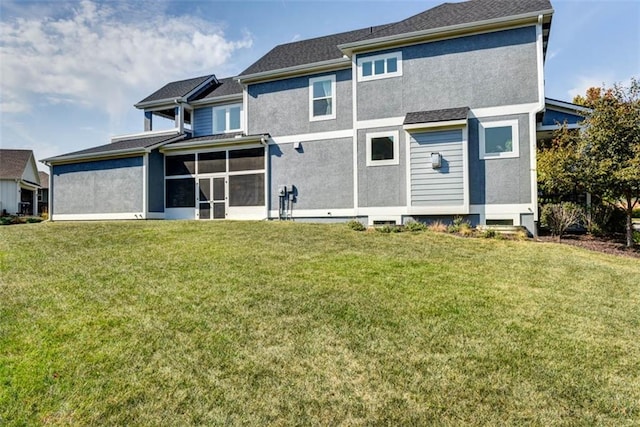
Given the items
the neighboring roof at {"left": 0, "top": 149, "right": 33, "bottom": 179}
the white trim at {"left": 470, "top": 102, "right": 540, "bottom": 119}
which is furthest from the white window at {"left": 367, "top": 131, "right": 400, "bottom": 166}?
the neighboring roof at {"left": 0, "top": 149, "right": 33, "bottom": 179}

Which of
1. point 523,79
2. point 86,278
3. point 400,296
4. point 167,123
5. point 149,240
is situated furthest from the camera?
point 167,123

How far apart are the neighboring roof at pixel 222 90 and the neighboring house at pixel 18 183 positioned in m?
21.0

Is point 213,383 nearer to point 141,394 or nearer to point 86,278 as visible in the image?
point 141,394

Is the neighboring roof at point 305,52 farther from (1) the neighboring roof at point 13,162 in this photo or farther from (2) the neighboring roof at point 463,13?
(1) the neighboring roof at point 13,162

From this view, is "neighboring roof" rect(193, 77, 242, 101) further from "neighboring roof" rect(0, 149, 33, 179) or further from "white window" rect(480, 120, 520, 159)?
"neighboring roof" rect(0, 149, 33, 179)

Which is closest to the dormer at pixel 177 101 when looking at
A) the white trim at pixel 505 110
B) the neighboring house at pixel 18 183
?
the white trim at pixel 505 110

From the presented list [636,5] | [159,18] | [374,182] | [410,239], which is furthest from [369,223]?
[636,5]

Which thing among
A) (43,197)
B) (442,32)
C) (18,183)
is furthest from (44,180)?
(442,32)

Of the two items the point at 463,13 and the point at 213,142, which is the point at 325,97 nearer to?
the point at 213,142

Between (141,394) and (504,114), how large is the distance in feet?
39.2

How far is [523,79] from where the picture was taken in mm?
11641

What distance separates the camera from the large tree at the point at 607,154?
9.71 metres

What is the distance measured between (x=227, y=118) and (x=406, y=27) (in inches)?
345

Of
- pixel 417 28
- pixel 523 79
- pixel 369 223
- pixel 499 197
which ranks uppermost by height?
pixel 417 28
